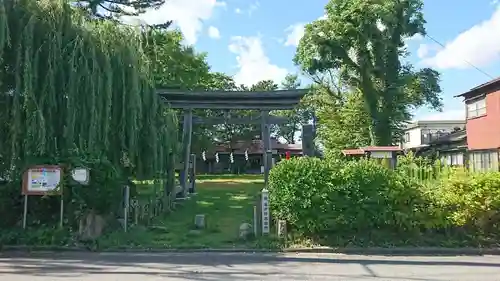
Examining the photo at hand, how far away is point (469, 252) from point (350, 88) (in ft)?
84.0

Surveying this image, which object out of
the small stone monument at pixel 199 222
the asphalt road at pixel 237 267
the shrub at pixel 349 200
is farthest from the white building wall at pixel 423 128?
the asphalt road at pixel 237 267

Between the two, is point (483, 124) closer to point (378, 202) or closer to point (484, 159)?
point (484, 159)

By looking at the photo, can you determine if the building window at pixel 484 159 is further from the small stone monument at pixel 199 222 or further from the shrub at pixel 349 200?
the small stone monument at pixel 199 222

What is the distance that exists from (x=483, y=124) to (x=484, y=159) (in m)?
1.89

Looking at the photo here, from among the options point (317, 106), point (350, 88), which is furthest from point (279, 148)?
point (350, 88)

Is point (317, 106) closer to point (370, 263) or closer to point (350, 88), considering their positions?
point (350, 88)

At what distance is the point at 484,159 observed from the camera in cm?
2362

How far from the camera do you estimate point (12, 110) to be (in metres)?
11.3

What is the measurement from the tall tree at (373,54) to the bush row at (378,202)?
20682 millimetres

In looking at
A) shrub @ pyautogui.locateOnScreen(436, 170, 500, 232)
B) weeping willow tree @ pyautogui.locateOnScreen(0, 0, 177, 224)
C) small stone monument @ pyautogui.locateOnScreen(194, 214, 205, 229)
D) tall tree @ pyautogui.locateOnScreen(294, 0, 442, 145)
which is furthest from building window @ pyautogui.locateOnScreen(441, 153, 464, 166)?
weeping willow tree @ pyautogui.locateOnScreen(0, 0, 177, 224)

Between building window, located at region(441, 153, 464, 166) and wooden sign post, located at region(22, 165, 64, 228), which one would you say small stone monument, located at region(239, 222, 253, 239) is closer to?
wooden sign post, located at region(22, 165, 64, 228)

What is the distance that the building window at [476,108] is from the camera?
80.2 feet

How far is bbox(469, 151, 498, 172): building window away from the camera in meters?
22.3

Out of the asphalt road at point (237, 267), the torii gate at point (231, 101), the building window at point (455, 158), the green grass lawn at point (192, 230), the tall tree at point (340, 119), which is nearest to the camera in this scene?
the asphalt road at point (237, 267)
